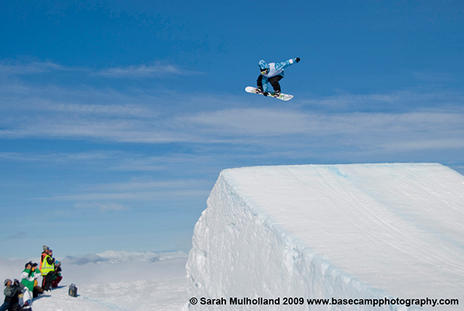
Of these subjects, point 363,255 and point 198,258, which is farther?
point 198,258

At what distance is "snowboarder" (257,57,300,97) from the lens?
14.5 m

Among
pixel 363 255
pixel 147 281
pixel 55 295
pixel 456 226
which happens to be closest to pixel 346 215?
pixel 363 255

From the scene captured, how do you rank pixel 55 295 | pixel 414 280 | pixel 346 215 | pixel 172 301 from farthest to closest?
1. pixel 172 301
2. pixel 55 295
3. pixel 346 215
4. pixel 414 280

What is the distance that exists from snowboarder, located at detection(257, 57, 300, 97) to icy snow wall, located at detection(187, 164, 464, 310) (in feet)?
11.2

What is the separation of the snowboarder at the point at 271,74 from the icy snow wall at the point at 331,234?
343 centimetres

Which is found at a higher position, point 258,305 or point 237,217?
point 237,217

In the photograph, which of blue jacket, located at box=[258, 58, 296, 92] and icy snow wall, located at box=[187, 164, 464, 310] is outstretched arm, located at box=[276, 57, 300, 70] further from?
icy snow wall, located at box=[187, 164, 464, 310]

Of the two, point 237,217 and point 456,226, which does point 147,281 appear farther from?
point 456,226

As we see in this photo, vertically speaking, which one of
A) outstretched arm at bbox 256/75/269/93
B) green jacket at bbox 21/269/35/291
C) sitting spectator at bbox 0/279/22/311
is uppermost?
outstretched arm at bbox 256/75/269/93

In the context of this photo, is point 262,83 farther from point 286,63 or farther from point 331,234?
point 331,234

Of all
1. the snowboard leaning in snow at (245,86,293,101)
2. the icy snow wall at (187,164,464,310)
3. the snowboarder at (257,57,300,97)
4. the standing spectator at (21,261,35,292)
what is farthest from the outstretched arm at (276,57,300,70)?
the standing spectator at (21,261,35,292)

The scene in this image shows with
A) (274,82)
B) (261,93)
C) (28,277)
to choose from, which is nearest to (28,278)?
(28,277)

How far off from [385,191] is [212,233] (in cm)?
537

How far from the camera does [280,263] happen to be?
914 cm
